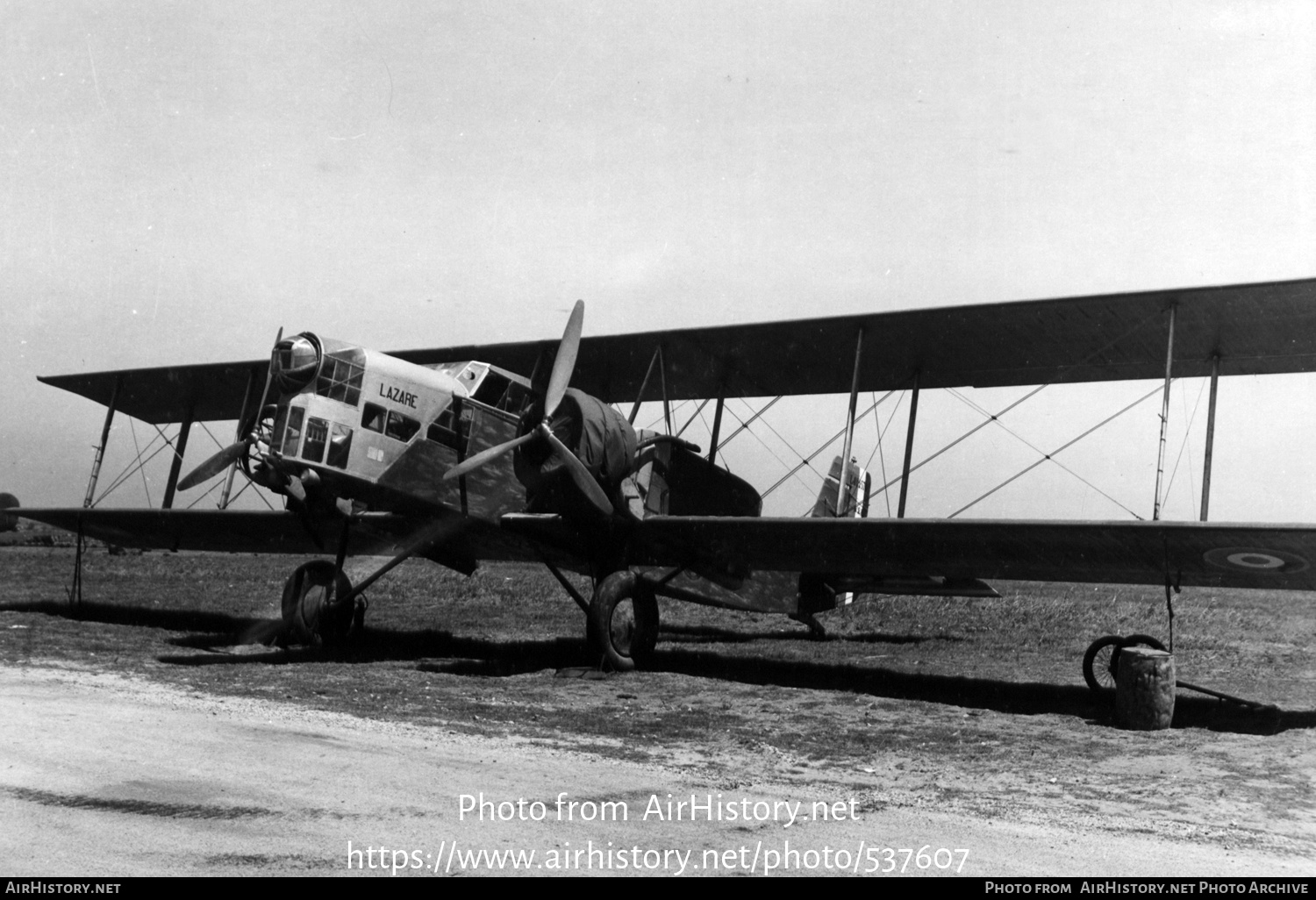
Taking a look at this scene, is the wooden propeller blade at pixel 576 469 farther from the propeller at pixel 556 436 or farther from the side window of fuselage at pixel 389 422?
the side window of fuselage at pixel 389 422

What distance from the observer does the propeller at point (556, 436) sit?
1052cm

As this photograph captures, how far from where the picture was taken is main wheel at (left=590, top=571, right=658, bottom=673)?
37.4 ft

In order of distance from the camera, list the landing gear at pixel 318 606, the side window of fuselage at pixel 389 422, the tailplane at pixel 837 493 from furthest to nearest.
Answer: the tailplane at pixel 837 493 → the landing gear at pixel 318 606 → the side window of fuselage at pixel 389 422

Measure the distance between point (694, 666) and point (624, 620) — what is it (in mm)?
1472

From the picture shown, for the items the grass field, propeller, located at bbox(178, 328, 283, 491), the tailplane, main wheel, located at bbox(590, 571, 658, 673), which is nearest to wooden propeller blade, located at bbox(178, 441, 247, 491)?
propeller, located at bbox(178, 328, 283, 491)

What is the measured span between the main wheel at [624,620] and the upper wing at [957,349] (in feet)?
10.4

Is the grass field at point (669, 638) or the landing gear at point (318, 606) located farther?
the landing gear at point (318, 606)

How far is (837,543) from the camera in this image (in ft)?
37.9

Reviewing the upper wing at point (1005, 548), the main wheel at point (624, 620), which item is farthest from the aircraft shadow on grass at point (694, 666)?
the upper wing at point (1005, 548)

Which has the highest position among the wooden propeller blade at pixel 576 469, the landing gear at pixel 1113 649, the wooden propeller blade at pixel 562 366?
the wooden propeller blade at pixel 562 366

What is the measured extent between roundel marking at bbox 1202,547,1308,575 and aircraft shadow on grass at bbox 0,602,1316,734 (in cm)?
134

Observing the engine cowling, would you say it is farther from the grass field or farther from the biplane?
the grass field

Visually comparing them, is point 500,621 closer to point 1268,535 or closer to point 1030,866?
point 1268,535

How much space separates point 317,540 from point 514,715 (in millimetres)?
4667
